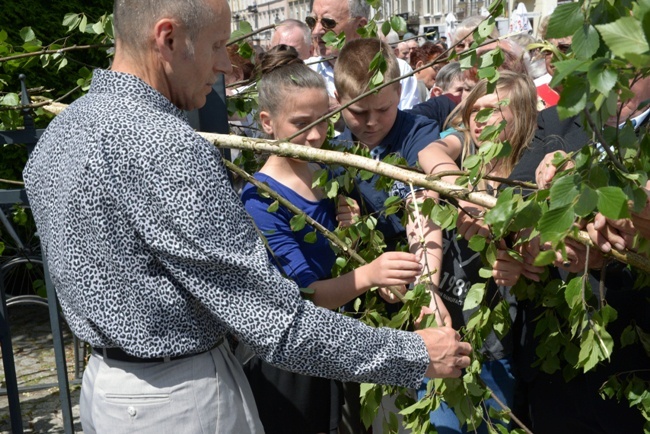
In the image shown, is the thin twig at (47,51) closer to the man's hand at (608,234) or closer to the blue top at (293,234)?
the blue top at (293,234)

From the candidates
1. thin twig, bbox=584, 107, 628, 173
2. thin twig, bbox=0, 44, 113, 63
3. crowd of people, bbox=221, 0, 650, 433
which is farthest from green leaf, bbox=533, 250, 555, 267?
thin twig, bbox=0, 44, 113, 63

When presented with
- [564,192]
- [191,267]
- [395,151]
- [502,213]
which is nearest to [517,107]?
[395,151]

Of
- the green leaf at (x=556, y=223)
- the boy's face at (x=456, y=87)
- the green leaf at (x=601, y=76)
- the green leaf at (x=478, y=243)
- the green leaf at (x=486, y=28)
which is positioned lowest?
the boy's face at (x=456, y=87)

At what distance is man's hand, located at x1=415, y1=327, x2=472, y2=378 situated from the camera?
2008 millimetres

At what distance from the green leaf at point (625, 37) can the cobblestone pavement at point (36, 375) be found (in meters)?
4.00

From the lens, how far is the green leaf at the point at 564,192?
1.38 m

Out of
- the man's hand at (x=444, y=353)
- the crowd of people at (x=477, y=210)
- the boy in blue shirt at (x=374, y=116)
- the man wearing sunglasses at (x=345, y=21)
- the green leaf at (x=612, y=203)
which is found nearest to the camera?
the green leaf at (x=612, y=203)

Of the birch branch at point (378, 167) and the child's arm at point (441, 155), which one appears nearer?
the birch branch at point (378, 167)

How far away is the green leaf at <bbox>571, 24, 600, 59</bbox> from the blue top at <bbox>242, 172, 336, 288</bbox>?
4.68ft

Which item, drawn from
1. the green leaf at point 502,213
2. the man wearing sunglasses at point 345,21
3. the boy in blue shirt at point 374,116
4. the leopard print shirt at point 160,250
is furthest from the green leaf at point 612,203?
the man wearing sunglasses at point 345,21

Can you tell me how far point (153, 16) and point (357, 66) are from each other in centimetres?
147

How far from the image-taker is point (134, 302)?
68.9 inches

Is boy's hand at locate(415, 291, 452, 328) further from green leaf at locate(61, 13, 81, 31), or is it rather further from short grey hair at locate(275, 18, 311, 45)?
short grey hair at locate(275, 18, 311, 45)

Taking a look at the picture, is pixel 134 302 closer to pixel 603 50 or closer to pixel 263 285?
pixel 263 285
